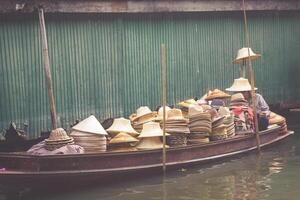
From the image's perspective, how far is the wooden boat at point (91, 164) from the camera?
9367 mm

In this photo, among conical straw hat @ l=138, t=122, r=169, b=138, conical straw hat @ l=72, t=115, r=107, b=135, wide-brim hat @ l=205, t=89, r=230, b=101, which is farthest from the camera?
wide-brim hat @ l=205, t=89, r=230, b=101

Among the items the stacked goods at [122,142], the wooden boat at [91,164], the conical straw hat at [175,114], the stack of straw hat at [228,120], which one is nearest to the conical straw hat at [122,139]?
the stacked goods at [122,142]

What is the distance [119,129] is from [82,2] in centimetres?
324

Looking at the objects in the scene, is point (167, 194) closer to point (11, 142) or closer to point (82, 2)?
point (11, 142)

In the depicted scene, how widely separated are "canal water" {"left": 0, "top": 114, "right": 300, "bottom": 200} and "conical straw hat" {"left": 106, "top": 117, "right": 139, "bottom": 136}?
3.36 feet

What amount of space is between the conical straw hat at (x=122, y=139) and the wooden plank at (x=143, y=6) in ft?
10.4

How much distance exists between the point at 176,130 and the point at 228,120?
1.65 meters

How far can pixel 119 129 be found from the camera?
10961 millimetres

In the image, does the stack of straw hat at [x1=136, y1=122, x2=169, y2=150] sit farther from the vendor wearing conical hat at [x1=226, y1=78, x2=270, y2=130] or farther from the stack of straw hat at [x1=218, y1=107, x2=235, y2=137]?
the vendor wearing conical hat at [x1=226, y1=78, x2=270, y2=130]

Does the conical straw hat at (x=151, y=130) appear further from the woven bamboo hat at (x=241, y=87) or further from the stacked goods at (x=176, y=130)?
the woven bamboo hat at (x=241, y=87)

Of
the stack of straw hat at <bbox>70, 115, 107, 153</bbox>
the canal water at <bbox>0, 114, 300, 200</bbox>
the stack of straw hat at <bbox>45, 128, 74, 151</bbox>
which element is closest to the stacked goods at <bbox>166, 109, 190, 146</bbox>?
the canal water at <bbox>0, 114, 300, 200</bbox>

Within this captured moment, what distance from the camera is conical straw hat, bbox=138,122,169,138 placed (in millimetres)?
10875

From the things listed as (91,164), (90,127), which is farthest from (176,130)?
(91,164)

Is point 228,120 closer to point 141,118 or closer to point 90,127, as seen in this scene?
point 141,118
